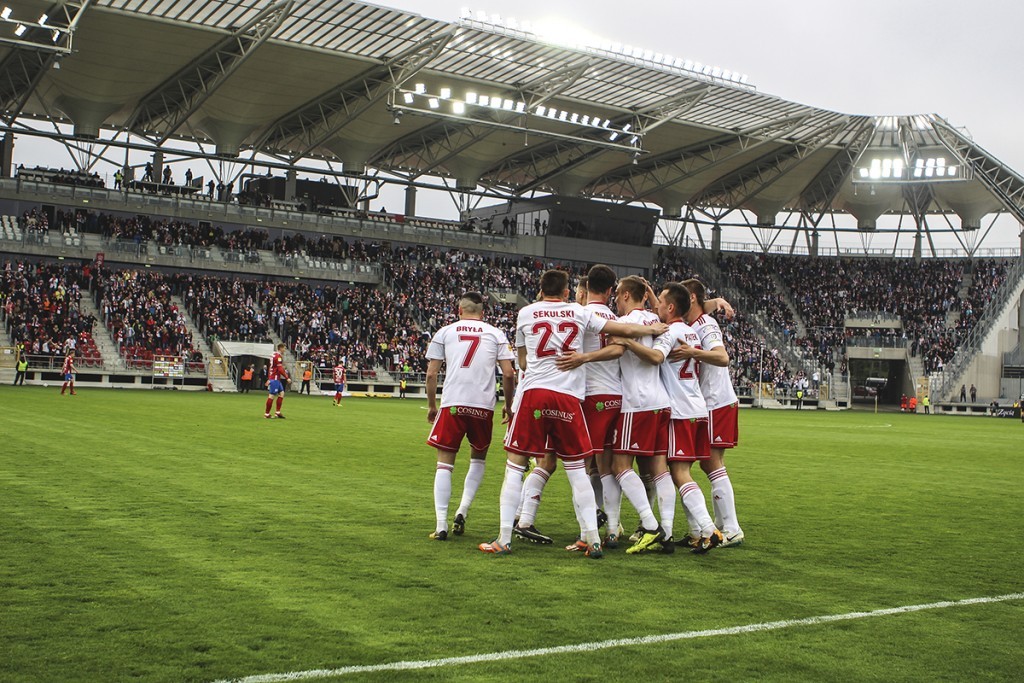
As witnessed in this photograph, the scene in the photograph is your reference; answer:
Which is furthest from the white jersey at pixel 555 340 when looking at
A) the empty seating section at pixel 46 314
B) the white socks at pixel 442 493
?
the empty seating section at pixel 46 314

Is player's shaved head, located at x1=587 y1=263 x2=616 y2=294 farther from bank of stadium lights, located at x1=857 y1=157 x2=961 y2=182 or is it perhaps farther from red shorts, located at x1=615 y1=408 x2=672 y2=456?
bank of stadium lights, located at x1=857 y1=157 x2=961 y2=182

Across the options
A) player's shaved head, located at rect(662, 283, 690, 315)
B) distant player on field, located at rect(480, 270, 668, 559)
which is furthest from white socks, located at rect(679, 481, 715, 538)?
player's shaved head, located at rect(662, 283, 690, 315)

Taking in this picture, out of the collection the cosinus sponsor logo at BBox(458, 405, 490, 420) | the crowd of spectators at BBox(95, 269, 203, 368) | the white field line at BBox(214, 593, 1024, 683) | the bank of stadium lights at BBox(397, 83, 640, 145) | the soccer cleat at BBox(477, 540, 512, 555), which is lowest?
the white field line at BBox(214, 593, 1024, 683)

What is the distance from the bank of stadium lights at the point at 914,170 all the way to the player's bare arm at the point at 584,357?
6498cm

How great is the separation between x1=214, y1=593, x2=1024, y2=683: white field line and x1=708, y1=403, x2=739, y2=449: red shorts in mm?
2856

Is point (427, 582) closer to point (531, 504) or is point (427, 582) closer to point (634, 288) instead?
point (531, 504)

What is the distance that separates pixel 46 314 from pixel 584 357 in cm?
4223

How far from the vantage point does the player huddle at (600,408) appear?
8.47 meters

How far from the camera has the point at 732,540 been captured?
912 centimetres

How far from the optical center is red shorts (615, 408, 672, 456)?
8.77 metres

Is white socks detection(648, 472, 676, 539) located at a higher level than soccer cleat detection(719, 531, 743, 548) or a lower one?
higher

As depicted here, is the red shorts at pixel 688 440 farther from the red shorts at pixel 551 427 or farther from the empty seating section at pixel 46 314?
the empty seating section at pixel 46 314

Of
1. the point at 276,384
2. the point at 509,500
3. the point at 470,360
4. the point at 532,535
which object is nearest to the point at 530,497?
the point at 532,535

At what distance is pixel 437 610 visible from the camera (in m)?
6.28
